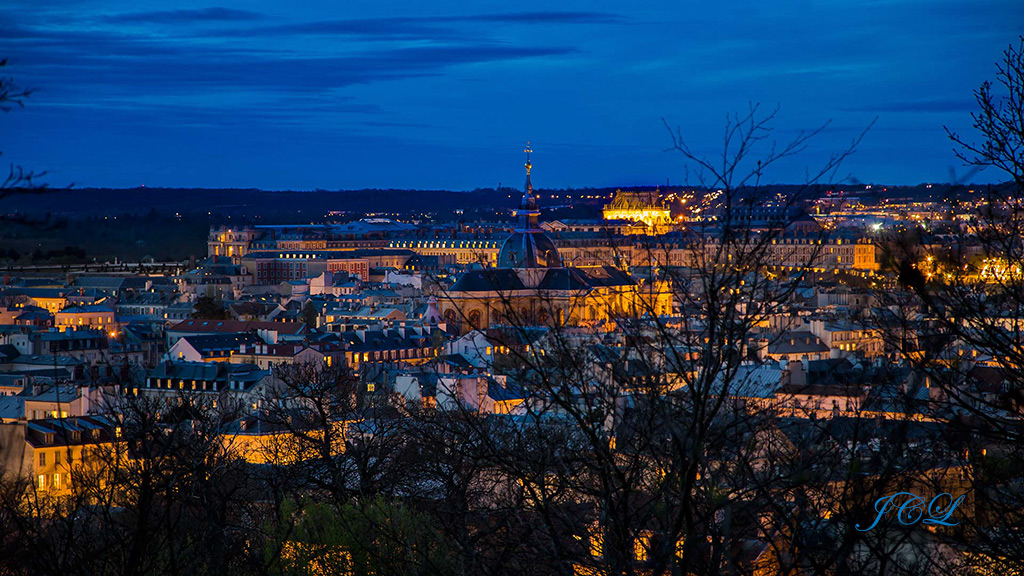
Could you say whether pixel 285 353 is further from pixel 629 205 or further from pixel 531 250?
A: pixel 629 205

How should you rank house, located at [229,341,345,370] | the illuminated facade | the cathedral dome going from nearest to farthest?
house, located at [229,341,345,370] < the cathedral dome < the illuminated facade

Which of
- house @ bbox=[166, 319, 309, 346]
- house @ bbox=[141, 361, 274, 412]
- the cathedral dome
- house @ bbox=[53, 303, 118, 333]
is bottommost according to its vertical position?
house @ bbox=[53, 303, 118, 333]

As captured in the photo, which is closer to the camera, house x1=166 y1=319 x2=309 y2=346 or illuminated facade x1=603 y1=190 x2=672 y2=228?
house x1=166 y1=319 x2=309 y2=346

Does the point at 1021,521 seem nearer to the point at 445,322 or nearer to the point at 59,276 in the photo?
the point at 445,322

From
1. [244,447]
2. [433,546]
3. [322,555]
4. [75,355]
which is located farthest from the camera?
[75,355]

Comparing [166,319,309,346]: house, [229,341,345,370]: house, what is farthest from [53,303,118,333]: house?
[229,341,345,370]: house

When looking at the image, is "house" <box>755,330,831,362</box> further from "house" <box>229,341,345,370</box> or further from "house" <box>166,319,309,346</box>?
"house" <box>166,319,309,346</box>

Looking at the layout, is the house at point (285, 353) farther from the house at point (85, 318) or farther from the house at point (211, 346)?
the house at point (85, 318)

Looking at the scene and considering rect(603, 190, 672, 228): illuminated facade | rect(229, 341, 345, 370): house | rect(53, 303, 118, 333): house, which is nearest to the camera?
rect(229, 341, 345, 370): house

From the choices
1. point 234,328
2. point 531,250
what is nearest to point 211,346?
point 234,328

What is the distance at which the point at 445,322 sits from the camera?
183 ft

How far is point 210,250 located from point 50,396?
94056 millimetres

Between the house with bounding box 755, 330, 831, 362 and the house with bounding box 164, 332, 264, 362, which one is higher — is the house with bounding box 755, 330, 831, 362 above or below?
above

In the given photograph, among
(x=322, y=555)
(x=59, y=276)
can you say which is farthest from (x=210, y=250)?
(x=322, y=555)
